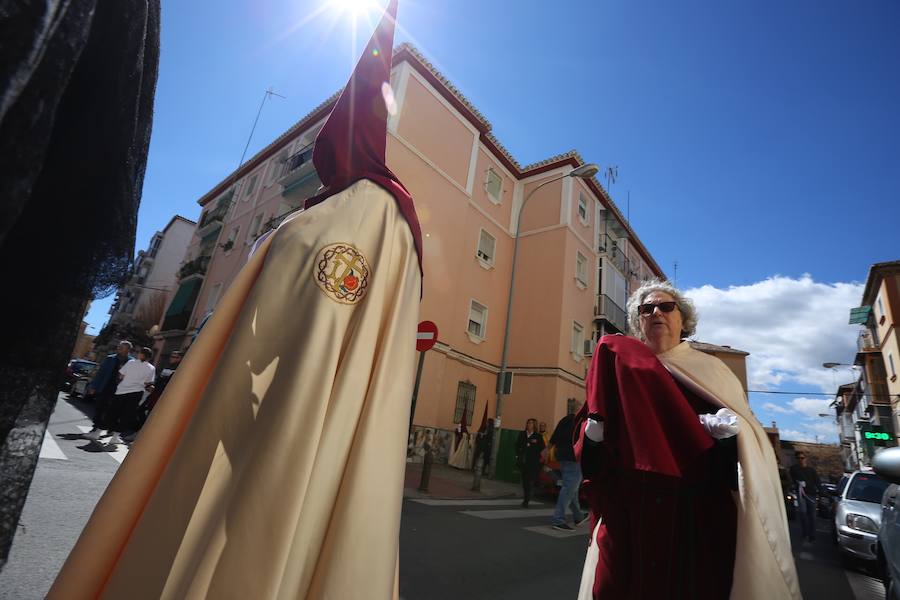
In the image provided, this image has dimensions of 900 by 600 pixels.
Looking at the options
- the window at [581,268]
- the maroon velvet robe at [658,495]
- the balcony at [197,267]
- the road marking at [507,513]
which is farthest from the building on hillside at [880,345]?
the balcony at [197,267]

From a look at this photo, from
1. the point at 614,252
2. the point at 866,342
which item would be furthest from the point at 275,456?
the point at 866,342

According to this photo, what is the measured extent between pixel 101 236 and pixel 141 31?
1.73ft

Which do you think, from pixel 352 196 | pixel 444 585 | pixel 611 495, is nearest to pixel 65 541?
pixel 444 585

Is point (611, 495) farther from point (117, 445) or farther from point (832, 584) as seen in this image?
point (117, 445)

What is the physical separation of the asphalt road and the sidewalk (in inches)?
46.5

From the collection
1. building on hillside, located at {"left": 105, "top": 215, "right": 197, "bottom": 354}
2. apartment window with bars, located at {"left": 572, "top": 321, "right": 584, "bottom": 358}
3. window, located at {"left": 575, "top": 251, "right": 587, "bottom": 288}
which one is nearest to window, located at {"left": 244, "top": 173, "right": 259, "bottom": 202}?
building on hillside, located at {"left": 105, "top": 215, "right": 197, "bottom": 354}

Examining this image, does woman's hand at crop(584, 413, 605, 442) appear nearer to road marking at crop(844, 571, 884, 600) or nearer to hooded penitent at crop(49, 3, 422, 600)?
hooded penitent at crop(49, 3, 422, 600)

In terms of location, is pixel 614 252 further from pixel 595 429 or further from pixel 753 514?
pixel 753 514

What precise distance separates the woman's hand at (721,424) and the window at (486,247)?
15892 mm

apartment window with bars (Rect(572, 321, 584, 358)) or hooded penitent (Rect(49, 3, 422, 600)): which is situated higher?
apartment window with bars (Rect(572, 321, 584, 358))

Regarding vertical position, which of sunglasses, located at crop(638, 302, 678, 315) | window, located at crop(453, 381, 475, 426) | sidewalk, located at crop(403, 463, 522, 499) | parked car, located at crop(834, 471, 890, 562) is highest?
window, located at crop(453, 381, 475, 426)

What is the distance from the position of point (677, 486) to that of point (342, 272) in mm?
1711

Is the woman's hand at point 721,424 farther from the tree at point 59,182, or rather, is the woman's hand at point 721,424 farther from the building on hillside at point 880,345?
the building on hillside at point 880,345

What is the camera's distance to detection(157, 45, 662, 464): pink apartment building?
1502 cm
